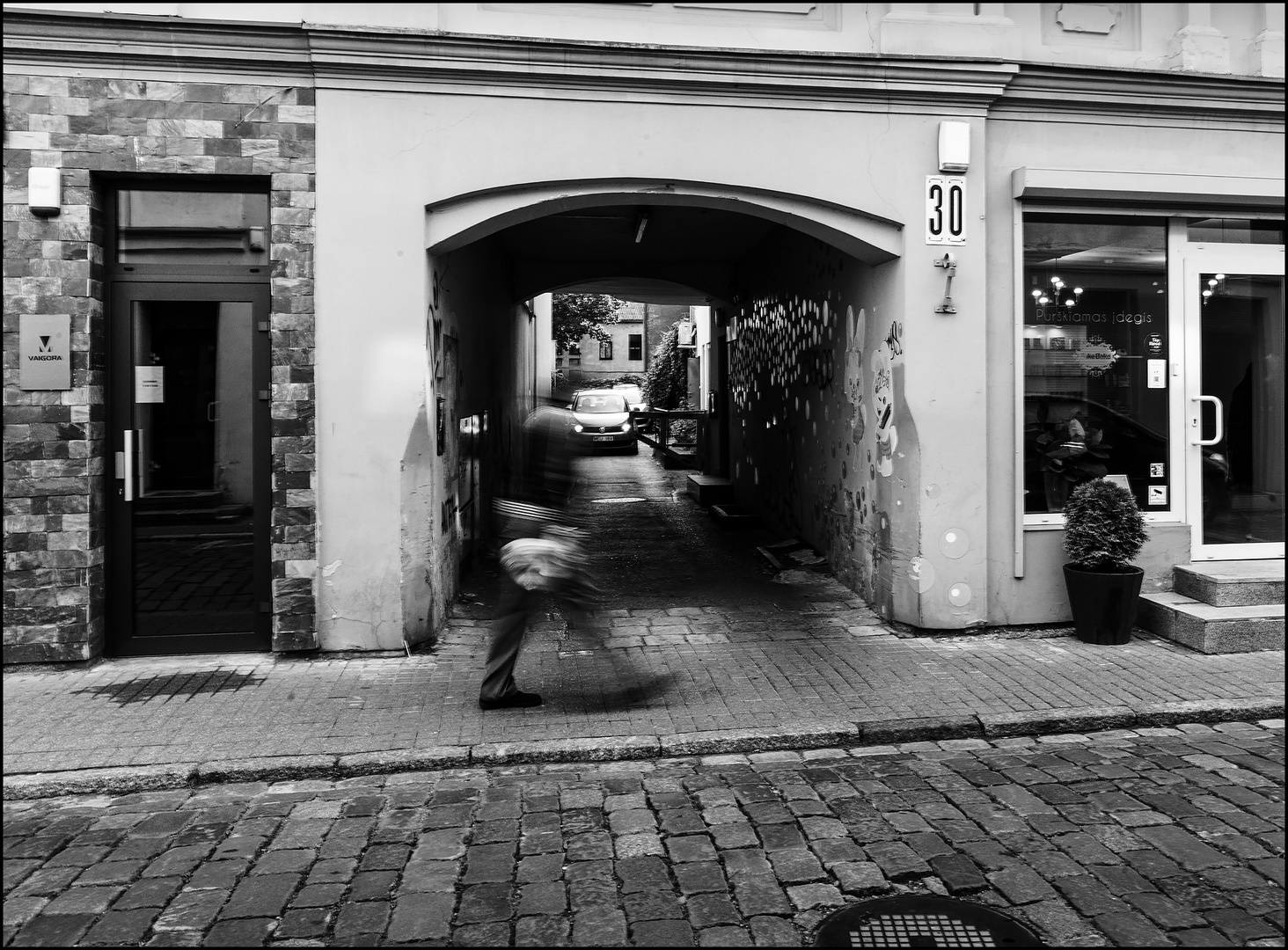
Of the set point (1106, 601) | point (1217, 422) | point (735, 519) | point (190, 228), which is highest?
point (190, 228)

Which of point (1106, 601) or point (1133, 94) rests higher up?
point (1133, 94)

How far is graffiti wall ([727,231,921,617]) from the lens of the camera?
7402 mm

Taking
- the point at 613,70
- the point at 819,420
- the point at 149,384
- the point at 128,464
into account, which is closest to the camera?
the point at 128,464

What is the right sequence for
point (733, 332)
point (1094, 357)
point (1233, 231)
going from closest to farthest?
point (1094, 357) < point (1233, 231) < point (733, 332)

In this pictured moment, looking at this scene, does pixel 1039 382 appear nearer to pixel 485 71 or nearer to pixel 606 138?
pixel 606 138

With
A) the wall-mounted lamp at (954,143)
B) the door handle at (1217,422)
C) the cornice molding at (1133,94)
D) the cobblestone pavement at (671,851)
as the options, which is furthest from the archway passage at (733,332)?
the cobblestone pavement at (671,851)

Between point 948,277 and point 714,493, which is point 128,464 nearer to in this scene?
point 948,277

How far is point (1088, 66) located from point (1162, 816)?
557cm

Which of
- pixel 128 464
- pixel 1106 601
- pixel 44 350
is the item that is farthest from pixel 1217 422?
pixel 44 350

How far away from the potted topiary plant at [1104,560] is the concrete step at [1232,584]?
67cm

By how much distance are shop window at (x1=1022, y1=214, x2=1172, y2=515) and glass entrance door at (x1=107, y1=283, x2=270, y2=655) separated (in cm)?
571

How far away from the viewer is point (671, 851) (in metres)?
3.82

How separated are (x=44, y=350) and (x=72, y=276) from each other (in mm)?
510

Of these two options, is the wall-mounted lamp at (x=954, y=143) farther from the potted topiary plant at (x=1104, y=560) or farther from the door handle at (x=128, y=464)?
the door handle at (x=128, y=464)
